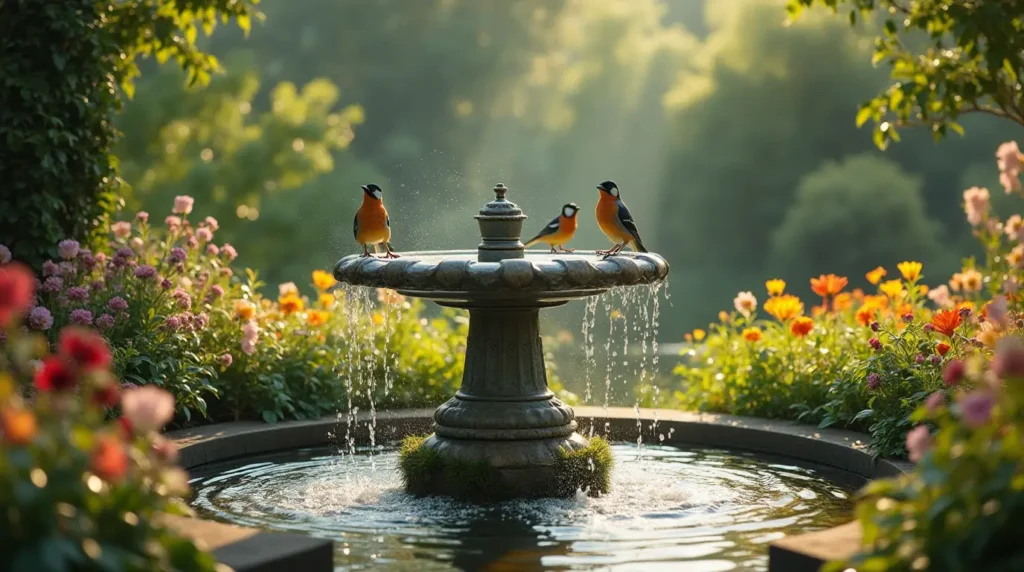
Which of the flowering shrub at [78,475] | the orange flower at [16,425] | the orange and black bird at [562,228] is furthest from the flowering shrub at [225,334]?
the orange flower at [16,425]

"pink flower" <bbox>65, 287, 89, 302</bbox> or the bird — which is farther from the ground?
the bird

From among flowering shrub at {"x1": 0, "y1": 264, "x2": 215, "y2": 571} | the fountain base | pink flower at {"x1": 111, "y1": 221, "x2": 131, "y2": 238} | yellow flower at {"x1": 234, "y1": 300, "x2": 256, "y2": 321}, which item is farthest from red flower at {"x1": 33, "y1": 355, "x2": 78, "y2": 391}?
pink flower at {"x1": 111, "y1": 221, "x2": 131, "y2": 238}

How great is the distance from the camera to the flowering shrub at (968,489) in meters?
2.80

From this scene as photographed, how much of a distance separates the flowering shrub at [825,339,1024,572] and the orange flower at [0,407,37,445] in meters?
2.04

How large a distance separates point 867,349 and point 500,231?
296 cm

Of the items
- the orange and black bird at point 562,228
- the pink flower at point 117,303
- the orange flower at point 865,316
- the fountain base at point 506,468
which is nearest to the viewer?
the fountain base at point 506,468

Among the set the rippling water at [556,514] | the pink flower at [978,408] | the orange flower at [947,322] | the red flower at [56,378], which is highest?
the orange flower at [947,322]

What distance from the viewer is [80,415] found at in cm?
304

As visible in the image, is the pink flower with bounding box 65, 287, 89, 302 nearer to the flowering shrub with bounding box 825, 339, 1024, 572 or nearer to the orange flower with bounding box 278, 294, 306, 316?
the orange flower with bounding box 278, 294, 306, 316

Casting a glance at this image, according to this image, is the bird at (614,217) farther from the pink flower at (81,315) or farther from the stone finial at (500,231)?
the pink flower at (81,315)

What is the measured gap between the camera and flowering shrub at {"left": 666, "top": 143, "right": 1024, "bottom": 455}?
21.1ft

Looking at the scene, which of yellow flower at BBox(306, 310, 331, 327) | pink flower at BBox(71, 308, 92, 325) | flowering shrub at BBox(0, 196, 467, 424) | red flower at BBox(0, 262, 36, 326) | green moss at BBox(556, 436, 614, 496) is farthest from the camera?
yellow flower at BBox(306, 310, 331, 327)

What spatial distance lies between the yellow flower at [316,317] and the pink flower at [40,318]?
7.71 feet

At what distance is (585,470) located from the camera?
20.2 feet
